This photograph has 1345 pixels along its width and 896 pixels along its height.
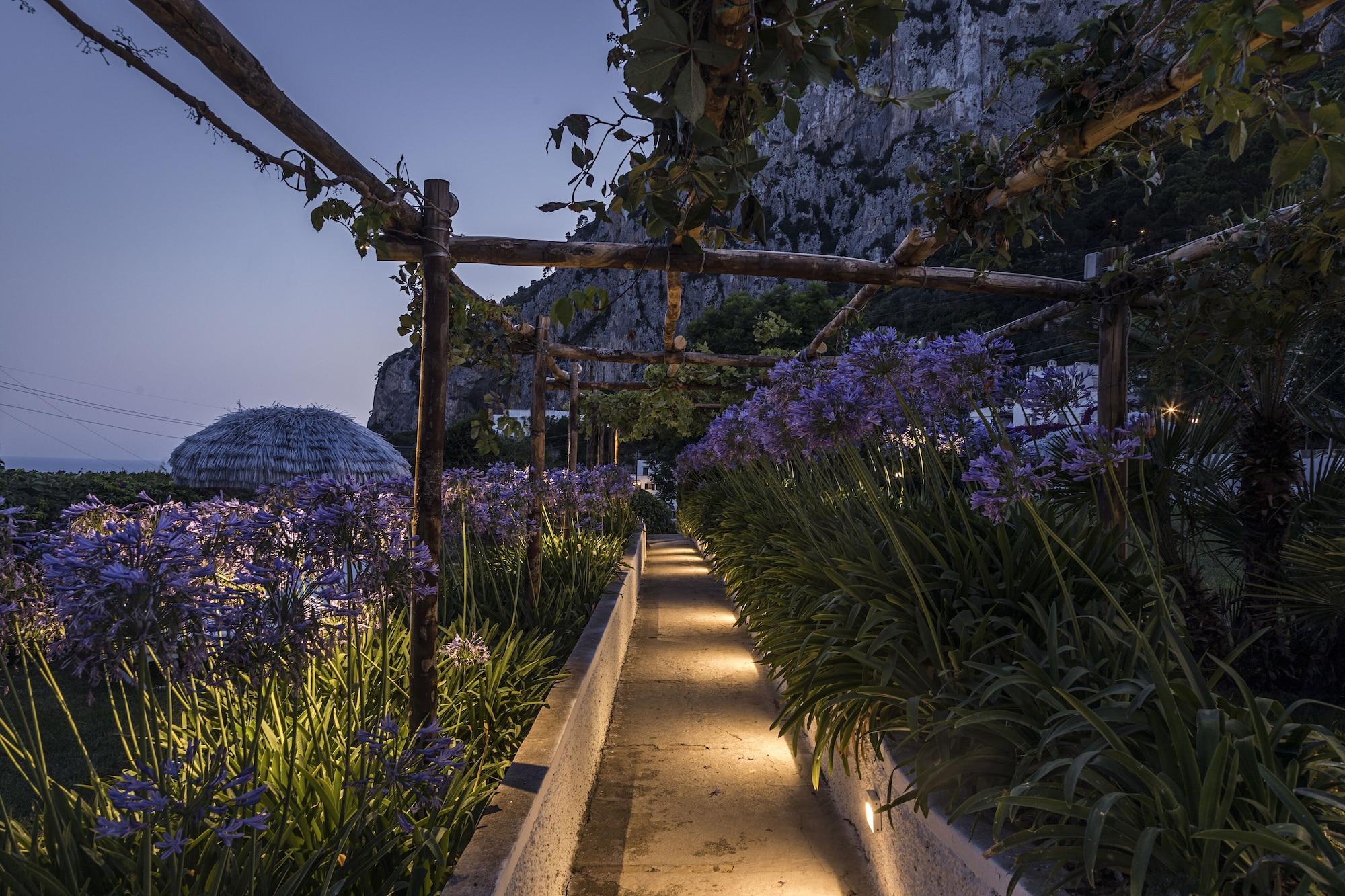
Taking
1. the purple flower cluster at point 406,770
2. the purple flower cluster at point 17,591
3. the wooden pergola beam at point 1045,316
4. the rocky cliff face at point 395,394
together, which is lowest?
the purple flower cluster at point 406,770

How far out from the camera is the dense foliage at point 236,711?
1.28m

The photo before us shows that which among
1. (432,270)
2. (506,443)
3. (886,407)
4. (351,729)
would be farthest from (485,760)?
(506,443)

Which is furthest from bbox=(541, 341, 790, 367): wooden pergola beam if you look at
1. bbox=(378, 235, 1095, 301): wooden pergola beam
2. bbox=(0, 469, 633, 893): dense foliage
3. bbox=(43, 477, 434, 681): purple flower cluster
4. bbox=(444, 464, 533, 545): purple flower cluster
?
bbox=(43, 477, 434, 681): purple flower cluster

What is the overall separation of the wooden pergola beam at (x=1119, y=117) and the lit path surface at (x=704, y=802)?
110 inches

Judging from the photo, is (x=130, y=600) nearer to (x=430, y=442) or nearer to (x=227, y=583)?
(x=227, y=583)

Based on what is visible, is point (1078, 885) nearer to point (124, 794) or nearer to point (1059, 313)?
point (124, 794)

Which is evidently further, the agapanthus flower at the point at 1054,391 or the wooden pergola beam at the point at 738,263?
the wooden pergola beam at the point at 738,263

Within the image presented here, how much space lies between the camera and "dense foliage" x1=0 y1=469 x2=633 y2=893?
4.19 feet

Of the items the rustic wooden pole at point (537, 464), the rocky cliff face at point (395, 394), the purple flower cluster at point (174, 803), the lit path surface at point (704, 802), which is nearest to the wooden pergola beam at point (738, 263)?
the rustic wooden pole at point (537, 464)

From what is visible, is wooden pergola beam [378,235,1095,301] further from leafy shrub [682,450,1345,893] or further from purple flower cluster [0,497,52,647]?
purple flower cluster [0,497,52,647]

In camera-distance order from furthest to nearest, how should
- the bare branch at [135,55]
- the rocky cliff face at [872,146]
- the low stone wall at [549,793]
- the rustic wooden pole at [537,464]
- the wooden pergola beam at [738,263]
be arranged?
the rocky cliff face at [872,146]
the rustic wooden pole at [537,464]
the wooden pergola beam at [738,263]
the low stone wall at [549,793]
the bare branch at [135,55]

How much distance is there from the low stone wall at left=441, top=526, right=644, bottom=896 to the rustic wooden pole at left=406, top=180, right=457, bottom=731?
16.3 inches

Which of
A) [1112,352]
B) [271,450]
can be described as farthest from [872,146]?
[1112,352]

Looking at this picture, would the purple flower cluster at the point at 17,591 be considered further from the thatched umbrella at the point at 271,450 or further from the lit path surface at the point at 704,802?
the thatched umbrella at the point at 271,450
